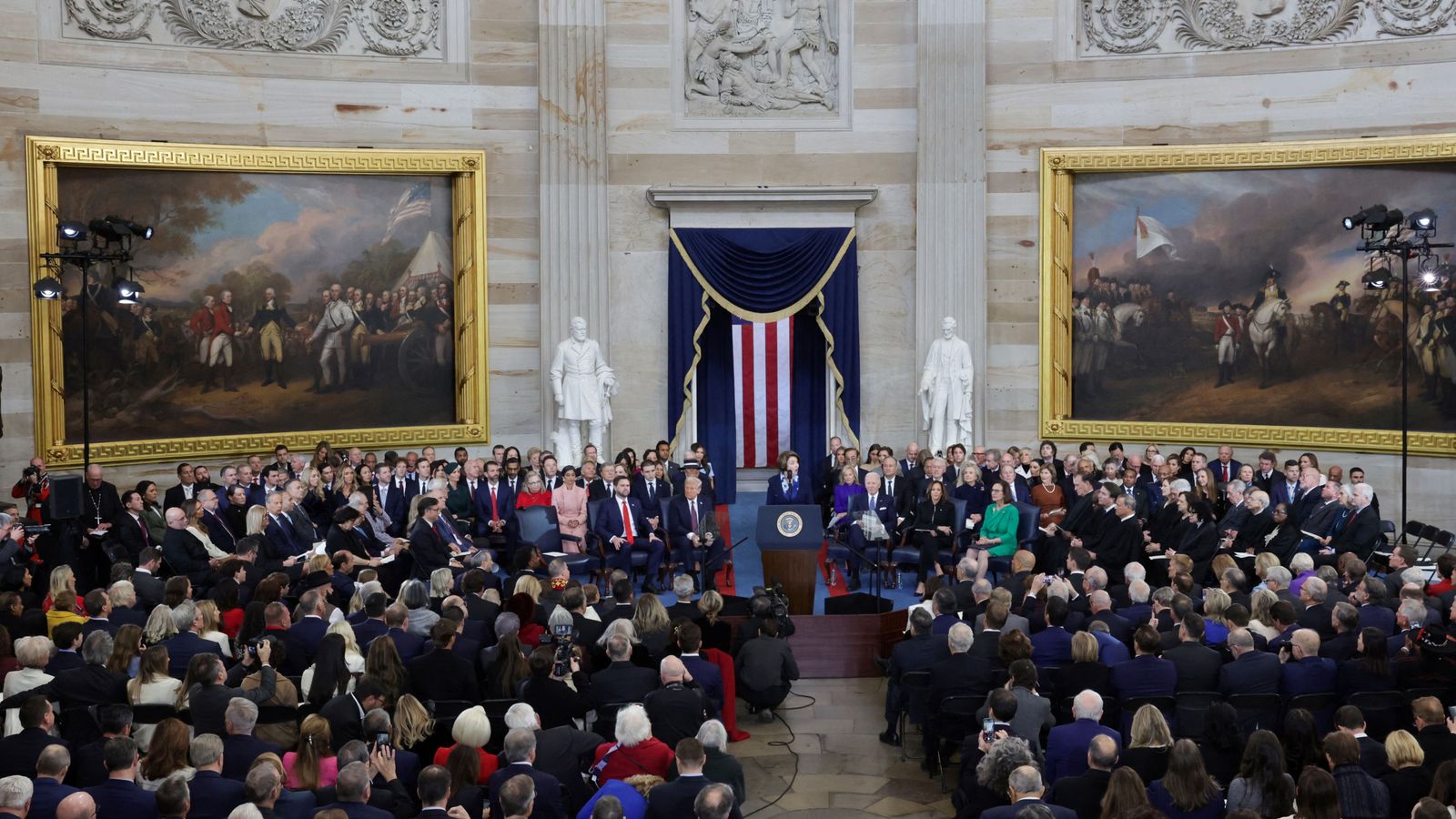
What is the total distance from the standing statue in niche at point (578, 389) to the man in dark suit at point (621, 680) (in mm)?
10250

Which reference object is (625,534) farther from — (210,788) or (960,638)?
(210,788)

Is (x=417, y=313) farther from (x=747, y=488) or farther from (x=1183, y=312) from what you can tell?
(x=1183, y=312)

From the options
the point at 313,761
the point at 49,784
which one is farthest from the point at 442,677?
the point at 49,784

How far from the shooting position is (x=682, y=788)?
340 inches

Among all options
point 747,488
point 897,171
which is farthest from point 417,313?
point 897,171

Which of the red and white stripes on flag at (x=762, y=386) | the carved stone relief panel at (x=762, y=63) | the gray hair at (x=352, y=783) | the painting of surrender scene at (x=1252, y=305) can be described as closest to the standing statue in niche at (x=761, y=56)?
the carved stone relief panel at (x=762, y=63)

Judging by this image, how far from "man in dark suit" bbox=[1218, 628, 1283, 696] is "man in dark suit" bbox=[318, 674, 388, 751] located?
6062mm

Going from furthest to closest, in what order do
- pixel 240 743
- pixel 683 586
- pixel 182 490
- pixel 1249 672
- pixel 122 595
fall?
pixel 182 490, pixel 683 586, pixel 122 595, pixel 1249 672, pixel 240 743

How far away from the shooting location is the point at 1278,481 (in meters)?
19.0

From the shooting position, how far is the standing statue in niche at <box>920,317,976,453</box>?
21391 mm

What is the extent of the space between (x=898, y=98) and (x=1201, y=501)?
27.3 ft

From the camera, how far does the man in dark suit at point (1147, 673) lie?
10883 mm

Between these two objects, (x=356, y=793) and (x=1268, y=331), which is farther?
(x=1268, y=331)

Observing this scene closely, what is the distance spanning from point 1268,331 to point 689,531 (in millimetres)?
9374
